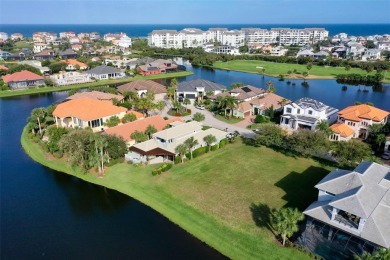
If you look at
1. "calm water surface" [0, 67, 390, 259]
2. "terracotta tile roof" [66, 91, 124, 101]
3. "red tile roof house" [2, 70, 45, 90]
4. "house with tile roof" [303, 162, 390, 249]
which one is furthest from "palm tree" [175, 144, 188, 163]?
"red tile roof house" [2, 70, 45, 90]

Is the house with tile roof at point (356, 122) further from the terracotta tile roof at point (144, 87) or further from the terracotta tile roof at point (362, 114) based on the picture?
the terracotta tile roof at point (144, 87)

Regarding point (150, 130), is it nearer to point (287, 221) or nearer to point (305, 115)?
point (287, 221)

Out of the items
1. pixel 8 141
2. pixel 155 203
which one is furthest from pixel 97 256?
pixel 8 141

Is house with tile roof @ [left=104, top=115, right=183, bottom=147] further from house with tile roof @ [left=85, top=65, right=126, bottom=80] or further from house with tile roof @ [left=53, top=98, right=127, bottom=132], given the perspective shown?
house with tile roof @ [left=85, top=65, right=126, bottom=80]

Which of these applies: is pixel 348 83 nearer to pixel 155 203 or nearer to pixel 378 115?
pixel 378 115

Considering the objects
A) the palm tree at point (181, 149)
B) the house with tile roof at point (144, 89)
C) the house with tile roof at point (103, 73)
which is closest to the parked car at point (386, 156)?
the palm tree at point (181, 149)

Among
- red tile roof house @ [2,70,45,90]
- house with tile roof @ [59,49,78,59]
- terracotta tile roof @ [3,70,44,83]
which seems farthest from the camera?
house with tile roof @ [59,49,78,59]

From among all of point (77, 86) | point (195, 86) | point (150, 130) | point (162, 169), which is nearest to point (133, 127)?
point (150, 130)
